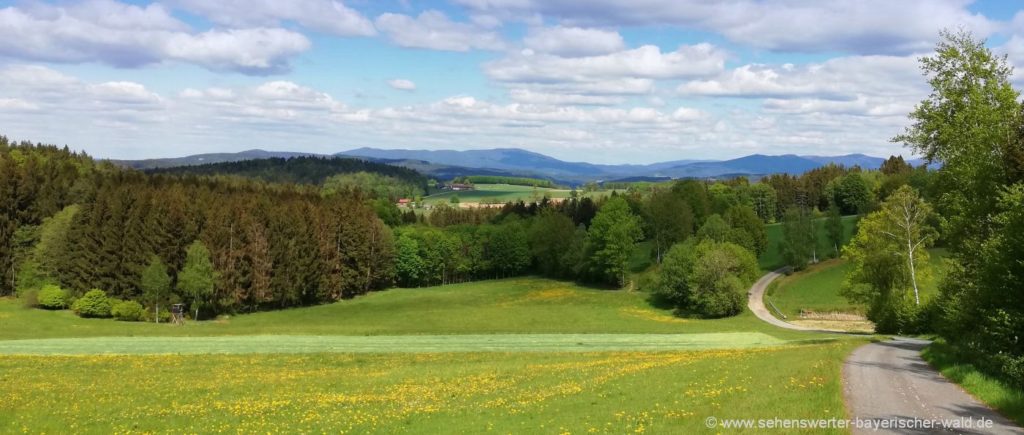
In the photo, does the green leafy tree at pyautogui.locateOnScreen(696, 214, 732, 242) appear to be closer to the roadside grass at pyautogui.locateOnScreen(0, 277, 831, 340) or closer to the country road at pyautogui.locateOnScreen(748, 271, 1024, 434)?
the roadside grass at pyautogui.locateOnScreen(0, 277, 831, 340)

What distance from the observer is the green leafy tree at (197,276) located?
8000 cm

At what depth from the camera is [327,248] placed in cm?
10462

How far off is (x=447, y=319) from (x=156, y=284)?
32951 mm

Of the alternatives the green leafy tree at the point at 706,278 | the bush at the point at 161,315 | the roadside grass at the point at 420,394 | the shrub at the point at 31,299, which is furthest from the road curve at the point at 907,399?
the shrub at the point at 31,299

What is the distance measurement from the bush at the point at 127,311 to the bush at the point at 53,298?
9444 mm

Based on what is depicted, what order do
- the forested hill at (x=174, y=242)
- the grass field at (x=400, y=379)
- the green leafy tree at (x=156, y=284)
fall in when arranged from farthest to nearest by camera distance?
the forested hill at (x=174, y=242) → the green leafy tree at (x=156, y=284) → the grass field at (x=400, y=379)

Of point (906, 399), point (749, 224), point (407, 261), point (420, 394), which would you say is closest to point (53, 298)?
point (407, 261)

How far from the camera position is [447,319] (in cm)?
8019

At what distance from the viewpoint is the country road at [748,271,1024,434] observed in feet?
59.3

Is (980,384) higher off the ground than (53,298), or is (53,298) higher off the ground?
(980,384)

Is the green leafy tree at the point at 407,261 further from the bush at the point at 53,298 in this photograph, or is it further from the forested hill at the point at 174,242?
the bush at the point at 53,298

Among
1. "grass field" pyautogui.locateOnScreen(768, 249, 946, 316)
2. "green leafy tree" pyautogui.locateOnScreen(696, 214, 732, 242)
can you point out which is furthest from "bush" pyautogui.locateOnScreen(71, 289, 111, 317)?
"green leafy tree" pyautogui.locateOnScreen(696, 214, 732, 242)

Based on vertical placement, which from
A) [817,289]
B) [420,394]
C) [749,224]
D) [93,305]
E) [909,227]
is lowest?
[93,305]
